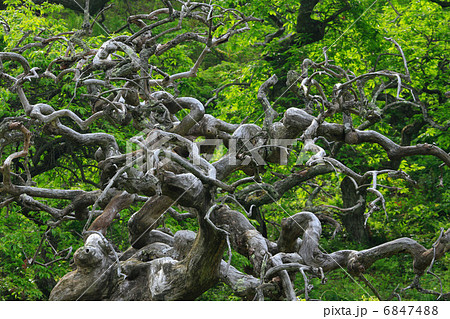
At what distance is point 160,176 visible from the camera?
4.32 m

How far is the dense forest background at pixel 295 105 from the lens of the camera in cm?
765

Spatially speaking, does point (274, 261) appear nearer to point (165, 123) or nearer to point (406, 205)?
point (165, 123)

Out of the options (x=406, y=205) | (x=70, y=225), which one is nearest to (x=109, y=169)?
(x=70, y=225)

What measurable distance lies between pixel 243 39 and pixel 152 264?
576 cm
